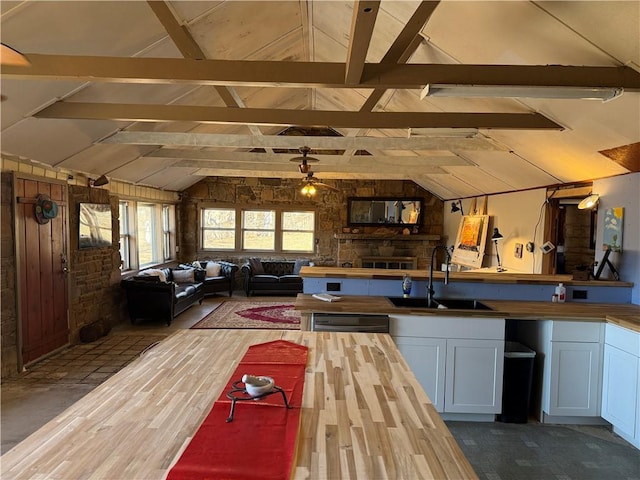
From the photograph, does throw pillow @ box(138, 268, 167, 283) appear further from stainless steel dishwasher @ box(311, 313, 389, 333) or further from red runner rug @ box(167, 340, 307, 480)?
red runner rug @ box(167, 340, 307, 480)

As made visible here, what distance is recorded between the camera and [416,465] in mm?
1033

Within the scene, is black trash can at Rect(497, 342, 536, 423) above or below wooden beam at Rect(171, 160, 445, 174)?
below

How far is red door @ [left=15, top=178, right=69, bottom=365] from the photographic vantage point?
386 cm

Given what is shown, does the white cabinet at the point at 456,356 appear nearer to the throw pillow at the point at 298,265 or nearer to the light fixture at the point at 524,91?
the light fixture at the point at 524,91

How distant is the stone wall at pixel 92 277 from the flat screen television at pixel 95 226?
65mm

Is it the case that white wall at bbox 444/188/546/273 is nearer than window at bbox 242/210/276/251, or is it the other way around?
white wall at bbox 444/188/546/273

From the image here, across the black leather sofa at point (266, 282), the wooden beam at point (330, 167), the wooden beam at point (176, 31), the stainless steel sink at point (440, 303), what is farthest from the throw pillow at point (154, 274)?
the stainless steel sink at point (440, 303)

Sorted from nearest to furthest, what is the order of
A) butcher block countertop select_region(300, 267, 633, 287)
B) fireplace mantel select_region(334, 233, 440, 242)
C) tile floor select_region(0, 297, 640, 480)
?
tile floor select_region(0, 297, 640, 480) → butcher block countertop select_region(300, 267, 633, 287) → fireplace mantel select_region(334, 233, 440, 242)

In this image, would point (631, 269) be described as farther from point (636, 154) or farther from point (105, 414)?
point (105, 414)

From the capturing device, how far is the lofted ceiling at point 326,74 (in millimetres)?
2342

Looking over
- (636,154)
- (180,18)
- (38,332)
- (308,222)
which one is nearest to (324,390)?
(180,18)

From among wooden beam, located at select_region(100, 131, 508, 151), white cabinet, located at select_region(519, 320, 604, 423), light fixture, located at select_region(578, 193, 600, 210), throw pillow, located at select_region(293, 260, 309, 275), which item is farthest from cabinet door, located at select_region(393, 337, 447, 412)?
throw pillow, located at select_region(293, 260, 309, 275)

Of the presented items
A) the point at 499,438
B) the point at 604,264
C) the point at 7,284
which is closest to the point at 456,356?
the point at 499,438

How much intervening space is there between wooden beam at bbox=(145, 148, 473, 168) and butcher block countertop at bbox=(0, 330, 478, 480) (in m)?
4.53
